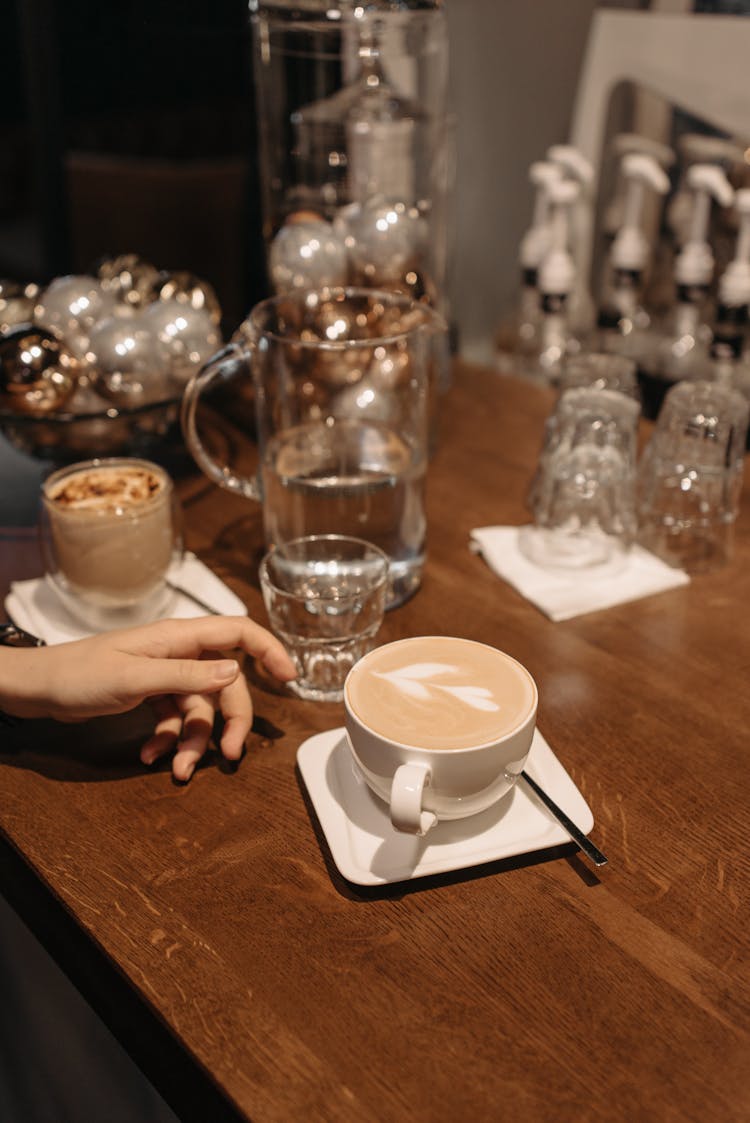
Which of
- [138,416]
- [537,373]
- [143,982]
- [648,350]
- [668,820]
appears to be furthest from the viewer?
[537,373]

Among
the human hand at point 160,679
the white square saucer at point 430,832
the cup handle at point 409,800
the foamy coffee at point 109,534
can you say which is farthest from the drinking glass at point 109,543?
the cup handle at point 409,800

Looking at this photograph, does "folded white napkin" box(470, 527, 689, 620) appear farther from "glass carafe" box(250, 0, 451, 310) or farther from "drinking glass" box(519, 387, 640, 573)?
"glass carafe" box(250, 0, 451, 310)

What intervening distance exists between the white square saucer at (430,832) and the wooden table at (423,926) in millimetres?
13

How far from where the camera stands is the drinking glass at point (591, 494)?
882 millimetres

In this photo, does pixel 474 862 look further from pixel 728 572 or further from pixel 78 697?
pixel 728 572

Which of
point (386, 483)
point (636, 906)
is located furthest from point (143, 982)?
point (386, 483)

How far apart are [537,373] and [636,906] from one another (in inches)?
39.9

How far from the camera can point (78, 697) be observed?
65 centimetres

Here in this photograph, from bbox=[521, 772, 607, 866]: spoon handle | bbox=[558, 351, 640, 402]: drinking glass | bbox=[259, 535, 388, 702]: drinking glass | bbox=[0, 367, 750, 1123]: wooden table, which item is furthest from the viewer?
bbox=[558, 351, 640, 402]: drinking glass

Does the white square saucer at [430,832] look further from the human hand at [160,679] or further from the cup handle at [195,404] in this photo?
the cup handle at [195,404]

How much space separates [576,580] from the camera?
2.83ft

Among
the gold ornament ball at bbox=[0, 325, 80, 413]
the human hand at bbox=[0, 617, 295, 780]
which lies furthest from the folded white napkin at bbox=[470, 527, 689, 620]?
the gold ornament ball at bbox=[0, 325, 80, 413]

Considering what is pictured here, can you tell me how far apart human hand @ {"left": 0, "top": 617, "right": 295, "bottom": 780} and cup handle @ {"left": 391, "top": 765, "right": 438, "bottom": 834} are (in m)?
0.15

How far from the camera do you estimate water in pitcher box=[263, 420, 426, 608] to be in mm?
808
